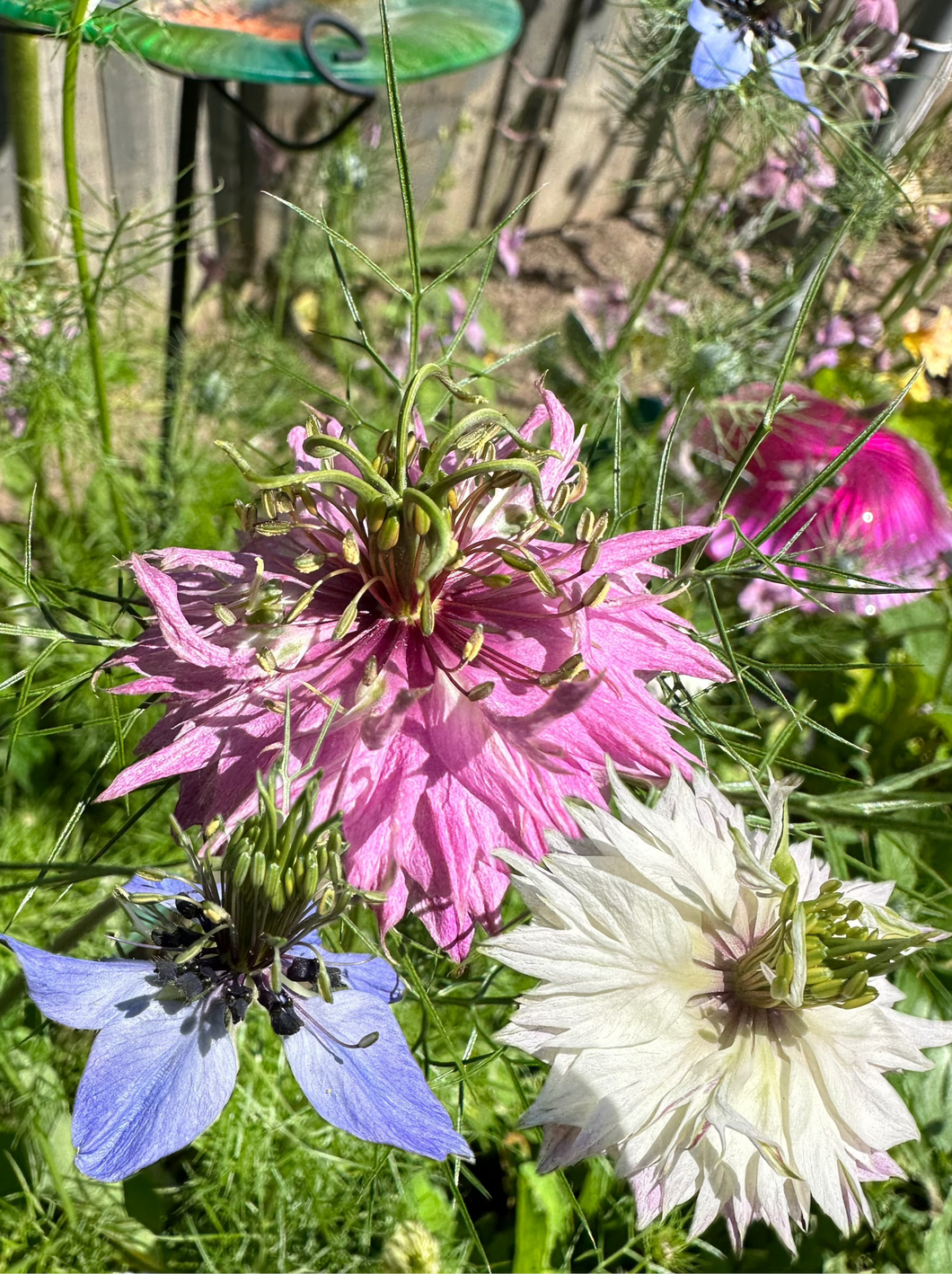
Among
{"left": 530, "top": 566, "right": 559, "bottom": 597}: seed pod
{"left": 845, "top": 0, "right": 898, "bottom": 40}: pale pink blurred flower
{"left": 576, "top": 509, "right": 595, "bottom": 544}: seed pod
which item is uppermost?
{"left": 845, "top": 0, "right": 898, "bottom": 40}: pale pink blurred flower

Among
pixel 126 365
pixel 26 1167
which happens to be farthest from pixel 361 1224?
pixel 126 365

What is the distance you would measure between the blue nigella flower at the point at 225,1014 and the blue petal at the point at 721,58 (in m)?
0.84

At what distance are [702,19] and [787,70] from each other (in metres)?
0.11

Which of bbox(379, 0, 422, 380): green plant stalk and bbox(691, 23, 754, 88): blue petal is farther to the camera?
bbox(691, 23, 754, 88): blue petal

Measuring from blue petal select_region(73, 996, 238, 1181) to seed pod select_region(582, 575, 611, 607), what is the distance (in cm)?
29

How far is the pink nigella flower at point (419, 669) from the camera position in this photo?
547mm

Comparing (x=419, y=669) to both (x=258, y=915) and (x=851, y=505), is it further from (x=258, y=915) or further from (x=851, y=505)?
(x=851, y=505)

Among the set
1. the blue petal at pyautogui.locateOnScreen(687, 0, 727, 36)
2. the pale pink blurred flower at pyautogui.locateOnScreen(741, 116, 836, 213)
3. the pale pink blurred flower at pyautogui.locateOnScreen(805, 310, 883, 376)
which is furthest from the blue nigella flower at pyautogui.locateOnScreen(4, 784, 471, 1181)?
the pale pink blurred flower at pyautogui.locateOnScreen(805, 310, 883, 376)

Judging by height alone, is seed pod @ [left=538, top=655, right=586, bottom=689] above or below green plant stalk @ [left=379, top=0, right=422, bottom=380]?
below

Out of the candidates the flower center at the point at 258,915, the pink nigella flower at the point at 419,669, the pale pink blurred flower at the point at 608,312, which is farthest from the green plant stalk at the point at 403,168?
the pale pink blurred flower at the point at 608,312

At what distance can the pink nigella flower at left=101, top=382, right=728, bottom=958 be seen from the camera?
1.80ft

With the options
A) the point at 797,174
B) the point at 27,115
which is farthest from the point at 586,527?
the point at 797,174

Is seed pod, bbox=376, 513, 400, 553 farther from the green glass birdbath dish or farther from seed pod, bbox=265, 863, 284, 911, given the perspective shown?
the green glass birdbath dish

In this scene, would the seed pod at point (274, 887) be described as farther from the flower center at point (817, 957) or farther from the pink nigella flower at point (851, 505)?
the pink nigella flower at point (851, 505)
